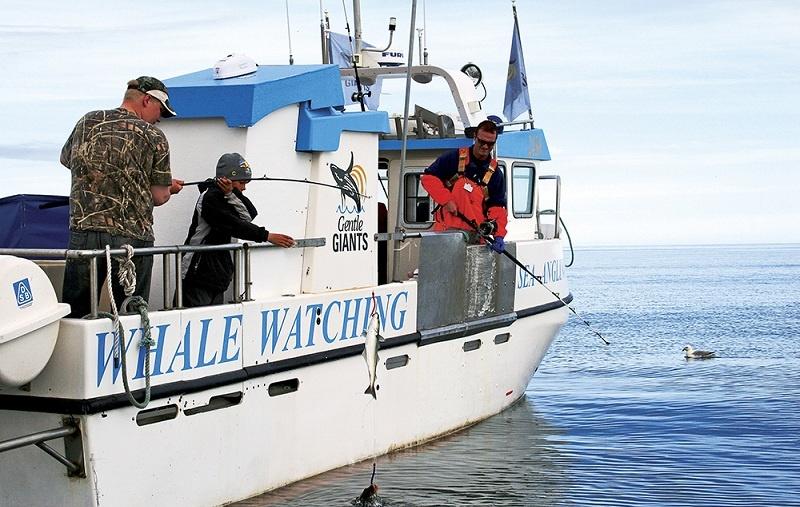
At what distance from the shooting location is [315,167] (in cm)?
839

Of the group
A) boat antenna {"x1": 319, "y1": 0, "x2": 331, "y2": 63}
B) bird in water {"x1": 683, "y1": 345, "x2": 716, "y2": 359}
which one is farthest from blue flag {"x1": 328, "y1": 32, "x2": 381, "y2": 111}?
bird in water {"x1": 683, "y1": 345, "x2": 716, "y2": 359}

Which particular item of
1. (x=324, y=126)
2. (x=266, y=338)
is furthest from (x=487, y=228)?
(x=266, y=338)

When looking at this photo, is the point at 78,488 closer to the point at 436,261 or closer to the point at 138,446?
the point at 138,446

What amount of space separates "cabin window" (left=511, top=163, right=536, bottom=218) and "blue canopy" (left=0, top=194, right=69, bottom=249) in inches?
192

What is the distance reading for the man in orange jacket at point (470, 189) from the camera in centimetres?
1006

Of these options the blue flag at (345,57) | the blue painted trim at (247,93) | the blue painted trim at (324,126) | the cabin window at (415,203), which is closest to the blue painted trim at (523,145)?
the cabin window at (415,203)

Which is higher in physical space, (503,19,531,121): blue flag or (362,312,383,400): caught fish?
(503,19,531,121): blue flag

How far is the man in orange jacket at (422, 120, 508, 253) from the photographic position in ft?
33.0

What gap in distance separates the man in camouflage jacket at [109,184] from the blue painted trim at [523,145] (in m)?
5.07

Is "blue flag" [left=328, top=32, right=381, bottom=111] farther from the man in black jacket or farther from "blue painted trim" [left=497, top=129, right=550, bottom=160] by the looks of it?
the man in black jacket

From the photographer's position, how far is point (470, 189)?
1008 cm

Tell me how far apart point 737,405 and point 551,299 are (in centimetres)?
290

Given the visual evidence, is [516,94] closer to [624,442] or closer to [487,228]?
[487,228]

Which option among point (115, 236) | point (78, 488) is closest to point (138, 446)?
point (78, 488)
